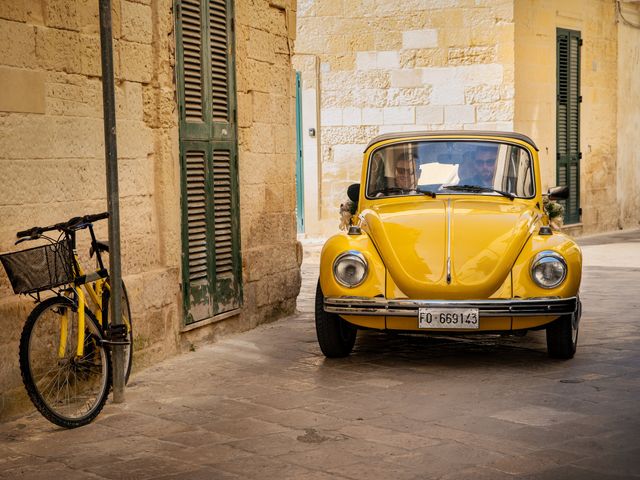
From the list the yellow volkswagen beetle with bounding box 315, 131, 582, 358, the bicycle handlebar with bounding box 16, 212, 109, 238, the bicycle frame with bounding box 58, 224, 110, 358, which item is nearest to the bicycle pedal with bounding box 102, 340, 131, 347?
the bicycle frame with bounding box 58, 224, 110, 358

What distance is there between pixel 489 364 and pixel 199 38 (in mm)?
3311

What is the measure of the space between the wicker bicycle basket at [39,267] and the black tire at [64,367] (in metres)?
0.11

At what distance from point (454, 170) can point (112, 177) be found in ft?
10.4

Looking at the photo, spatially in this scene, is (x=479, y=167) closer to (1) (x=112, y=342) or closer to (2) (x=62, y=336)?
(1) (x=112, y=342)

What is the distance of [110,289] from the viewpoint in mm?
6695

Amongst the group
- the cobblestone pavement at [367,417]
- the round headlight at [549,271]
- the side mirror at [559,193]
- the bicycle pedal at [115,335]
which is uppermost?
the side mirror at [559,193]

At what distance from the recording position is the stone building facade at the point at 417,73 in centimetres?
1688

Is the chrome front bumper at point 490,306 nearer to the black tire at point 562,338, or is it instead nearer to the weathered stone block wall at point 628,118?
the black tire at point 562,338

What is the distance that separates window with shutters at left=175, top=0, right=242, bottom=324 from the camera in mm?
8594

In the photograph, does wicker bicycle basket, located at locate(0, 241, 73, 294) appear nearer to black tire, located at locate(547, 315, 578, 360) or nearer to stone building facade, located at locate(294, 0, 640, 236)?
black tire, located at locate(547, 315, 578, 360)

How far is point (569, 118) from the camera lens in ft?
61.9

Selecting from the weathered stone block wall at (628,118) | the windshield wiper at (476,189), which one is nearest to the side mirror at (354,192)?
the windshield wiper at (476,189)

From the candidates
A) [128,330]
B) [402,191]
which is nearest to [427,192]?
[402,191]

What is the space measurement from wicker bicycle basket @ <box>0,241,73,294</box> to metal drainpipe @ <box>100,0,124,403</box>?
1.16 ft
